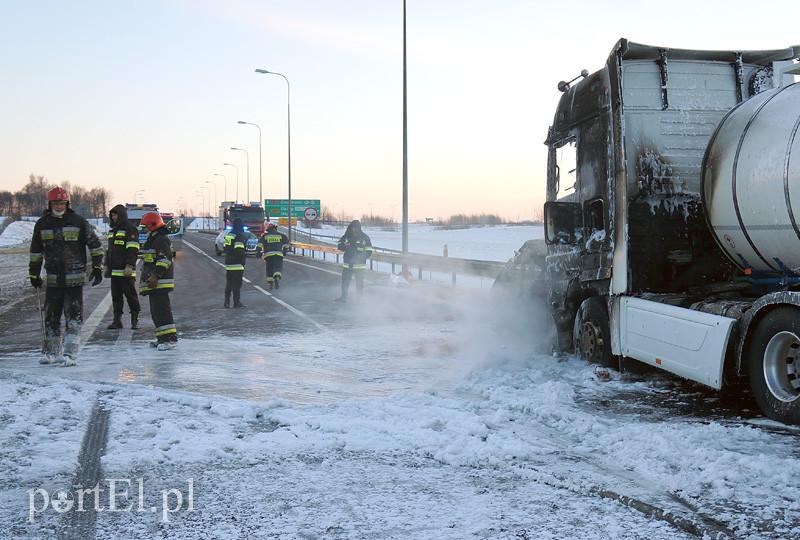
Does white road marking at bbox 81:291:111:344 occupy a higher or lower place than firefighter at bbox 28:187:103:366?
lower

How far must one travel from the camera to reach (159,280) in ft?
31.7

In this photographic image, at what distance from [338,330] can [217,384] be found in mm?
4346

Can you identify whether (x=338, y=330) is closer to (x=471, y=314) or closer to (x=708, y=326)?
(x=471, y=314)

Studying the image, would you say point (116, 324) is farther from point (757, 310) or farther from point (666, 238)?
point (757, 310)

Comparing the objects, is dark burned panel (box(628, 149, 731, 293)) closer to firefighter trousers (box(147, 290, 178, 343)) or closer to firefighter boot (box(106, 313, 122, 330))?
firefighter trousers (box(147, 290, 178, 343))

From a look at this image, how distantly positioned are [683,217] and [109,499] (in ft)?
17.7

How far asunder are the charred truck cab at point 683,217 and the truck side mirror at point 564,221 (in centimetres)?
1

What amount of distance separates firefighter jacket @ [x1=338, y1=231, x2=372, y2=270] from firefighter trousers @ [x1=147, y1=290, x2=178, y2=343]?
20.9 feet

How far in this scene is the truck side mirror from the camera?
7.50 m

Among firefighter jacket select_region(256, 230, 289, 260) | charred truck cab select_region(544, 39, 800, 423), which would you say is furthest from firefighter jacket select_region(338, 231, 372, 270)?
charred truck cab select_region(544, 39, 800, 423)

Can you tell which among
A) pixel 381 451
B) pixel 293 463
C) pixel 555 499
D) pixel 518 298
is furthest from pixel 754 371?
pixel 518 298

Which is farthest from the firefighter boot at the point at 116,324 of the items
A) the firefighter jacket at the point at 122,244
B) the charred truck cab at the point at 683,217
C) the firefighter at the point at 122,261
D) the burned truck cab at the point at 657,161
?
the burned truck cab at the point at 657,161

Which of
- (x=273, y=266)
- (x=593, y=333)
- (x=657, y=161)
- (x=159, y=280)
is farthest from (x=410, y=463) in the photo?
(x=273, y=266)

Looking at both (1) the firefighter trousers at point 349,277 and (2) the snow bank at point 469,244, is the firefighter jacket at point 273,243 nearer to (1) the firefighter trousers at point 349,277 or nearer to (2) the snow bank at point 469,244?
(1) the firefighter trousers at point 349,277
